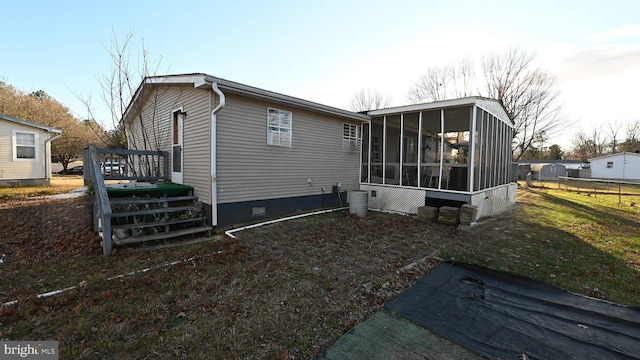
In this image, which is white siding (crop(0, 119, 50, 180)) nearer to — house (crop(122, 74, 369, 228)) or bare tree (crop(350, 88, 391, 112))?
house (crop(122, 74, 369, 228))

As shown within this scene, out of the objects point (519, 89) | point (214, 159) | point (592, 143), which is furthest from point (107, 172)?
point (592, 143)

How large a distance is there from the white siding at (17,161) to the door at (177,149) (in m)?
10.5

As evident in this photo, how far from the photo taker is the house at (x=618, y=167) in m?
29.1

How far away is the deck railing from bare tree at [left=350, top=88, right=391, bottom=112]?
25637mm

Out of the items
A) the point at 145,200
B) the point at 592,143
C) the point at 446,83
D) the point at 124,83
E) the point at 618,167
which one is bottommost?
the point at 145,200

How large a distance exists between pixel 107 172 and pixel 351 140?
7.49 meters

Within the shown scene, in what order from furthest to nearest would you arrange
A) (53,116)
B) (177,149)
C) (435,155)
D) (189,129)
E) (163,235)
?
(53,116), (435,155), (177,149), (189,129), (163,235)

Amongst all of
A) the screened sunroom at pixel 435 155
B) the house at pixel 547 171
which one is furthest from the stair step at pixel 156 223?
the house at pixel 547 171

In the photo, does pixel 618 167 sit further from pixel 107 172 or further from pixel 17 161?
pixel 17 161

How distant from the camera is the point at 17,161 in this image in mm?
11984

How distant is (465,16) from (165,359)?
10.3 m

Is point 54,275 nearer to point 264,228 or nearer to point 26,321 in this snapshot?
point 26,321

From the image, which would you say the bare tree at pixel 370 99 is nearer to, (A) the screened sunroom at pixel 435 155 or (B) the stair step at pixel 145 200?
(A) the screened sunroom at pixel 435 155

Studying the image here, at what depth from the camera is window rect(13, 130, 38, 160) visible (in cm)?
1198
